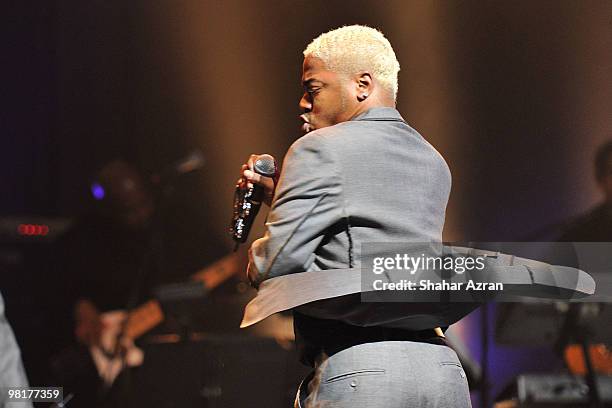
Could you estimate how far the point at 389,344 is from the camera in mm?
1859

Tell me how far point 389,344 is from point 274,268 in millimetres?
279

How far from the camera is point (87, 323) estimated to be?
4.16m

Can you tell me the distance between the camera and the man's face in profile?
203 cm

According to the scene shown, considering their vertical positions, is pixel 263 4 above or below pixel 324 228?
above

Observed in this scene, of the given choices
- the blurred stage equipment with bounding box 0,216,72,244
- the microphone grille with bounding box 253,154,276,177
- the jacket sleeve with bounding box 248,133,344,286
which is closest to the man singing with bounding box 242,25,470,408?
the jacket sleeve with bounding box 248,133,344,286

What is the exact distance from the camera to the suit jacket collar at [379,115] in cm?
195

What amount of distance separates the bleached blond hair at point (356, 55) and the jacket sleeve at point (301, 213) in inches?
10.4

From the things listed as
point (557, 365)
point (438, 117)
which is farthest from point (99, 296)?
point (557, 365)

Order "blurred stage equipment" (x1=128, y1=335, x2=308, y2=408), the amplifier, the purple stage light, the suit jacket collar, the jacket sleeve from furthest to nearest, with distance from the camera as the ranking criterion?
the purple stage light → the amplifier → "blurred stage equipment" (x1=128, y1=335, x2=308, y2=408) → the suit jacket collar → the jacket sleeve

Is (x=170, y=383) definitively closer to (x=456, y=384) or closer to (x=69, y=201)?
(x=69, y=201)

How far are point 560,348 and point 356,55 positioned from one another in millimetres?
1934

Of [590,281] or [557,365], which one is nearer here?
[590,281]

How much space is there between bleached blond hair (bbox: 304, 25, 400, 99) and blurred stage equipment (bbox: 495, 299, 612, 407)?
1704 millimetres

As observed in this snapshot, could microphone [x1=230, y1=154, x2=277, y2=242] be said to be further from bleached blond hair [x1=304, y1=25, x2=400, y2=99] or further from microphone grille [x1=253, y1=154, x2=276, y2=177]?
bleached blond hair [x1=304, y1=25, x2=400, y2=99]
